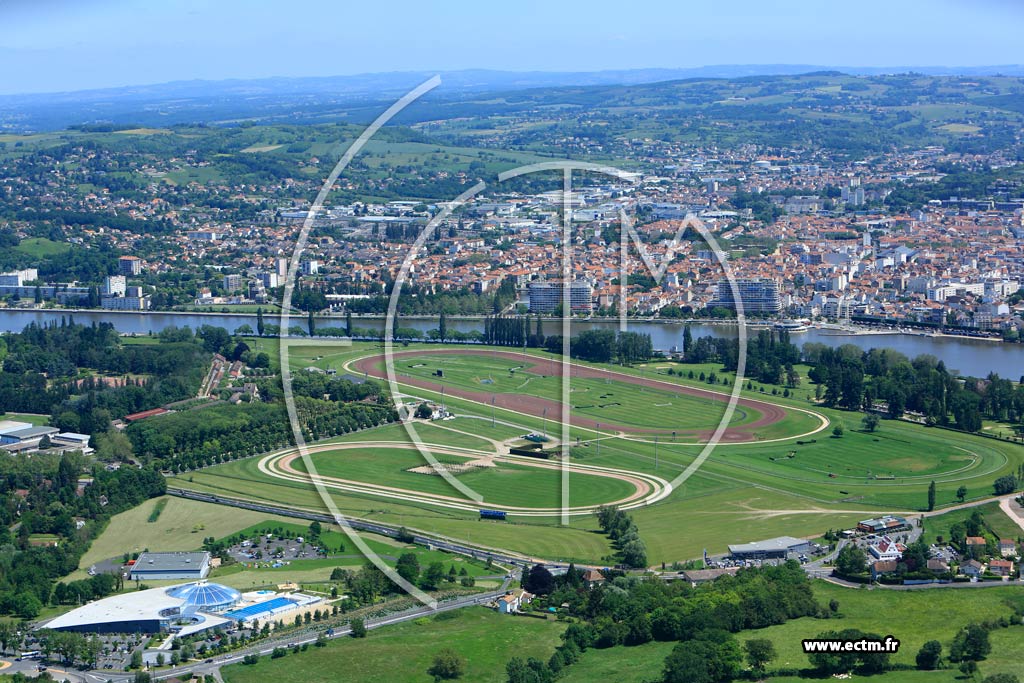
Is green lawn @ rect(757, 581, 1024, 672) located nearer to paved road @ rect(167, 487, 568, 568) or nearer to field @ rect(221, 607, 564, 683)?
field @ rect(221, 607, 564, 683)

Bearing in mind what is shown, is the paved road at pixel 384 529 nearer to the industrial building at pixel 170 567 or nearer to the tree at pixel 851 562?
the industrial building at pixel 170 567

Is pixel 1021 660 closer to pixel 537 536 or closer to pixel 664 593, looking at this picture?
pixel 664 593

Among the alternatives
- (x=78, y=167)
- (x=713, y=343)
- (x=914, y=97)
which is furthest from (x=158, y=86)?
(x=713, y=343)

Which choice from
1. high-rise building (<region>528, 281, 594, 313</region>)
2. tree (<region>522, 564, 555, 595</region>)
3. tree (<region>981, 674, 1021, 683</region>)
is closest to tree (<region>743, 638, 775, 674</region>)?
tree (<region>981, 674, 1021, 683</region>)

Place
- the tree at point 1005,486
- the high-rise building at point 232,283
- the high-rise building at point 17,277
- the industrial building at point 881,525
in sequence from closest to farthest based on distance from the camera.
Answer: the industrial building at point 881,525 → the tree at point 1005,486 → the high-rise building at point 232,283 → the high-rise building at point 17,277

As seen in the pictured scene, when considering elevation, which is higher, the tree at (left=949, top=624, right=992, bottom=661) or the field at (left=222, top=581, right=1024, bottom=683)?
the tree at (left=949, top=624, right=992, bottom=661)

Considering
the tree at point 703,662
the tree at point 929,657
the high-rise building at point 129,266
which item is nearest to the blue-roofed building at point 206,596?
the tree at point 703,662

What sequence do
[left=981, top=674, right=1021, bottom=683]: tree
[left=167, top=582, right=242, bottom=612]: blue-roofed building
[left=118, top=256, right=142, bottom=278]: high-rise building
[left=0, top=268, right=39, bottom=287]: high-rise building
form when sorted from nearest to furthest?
[left=981, top=674, right=1021, bottom=683]: tree → [left=167, top=582, right=242, bottom=612]: blue-roofed building → [left=0, top=268, right=39, bottom=287]: high-rise building → [left=118, top=256, right=142, bottom=278]: high-rise building
